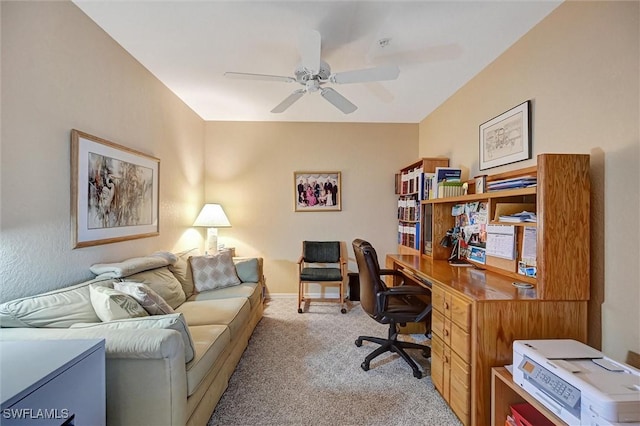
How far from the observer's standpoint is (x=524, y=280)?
179 cm

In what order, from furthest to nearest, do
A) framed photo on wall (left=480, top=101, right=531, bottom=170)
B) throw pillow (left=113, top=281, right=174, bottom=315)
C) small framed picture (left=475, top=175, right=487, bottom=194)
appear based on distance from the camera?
1. small framed picture (left=475, top=175, right=487, bottom=194)
2. framed photo on wall (left=480, top=101, right=531, bottom=170)
3. throw pillow (left=113, top=281, right=174, bottom=315)

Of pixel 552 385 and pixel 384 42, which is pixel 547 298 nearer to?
pixel 552 385

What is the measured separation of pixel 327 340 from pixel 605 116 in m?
2.53

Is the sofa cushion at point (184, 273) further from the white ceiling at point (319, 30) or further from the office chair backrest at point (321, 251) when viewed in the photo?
the white ceiling at point (319, 30)

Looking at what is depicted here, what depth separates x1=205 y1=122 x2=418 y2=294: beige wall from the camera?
3.87m

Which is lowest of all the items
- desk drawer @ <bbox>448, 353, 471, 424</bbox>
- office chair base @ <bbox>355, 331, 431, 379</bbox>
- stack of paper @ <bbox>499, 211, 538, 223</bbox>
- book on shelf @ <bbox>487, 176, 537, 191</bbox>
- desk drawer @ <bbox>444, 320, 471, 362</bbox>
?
office chair base @ <bbox>355, 331, 431, 379</bbox>

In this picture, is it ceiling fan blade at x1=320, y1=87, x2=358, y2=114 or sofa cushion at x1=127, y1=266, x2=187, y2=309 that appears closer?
sofa cushion at x1=127, y1=266, x2=187, y2=309

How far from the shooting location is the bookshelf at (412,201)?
9.91 ft

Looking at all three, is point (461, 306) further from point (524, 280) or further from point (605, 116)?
point (605, 116)

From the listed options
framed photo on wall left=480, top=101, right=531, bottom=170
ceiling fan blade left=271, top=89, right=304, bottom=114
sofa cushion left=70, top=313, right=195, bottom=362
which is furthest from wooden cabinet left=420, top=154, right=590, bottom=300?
sofa cushion left=70, top=313, right=195, bottom=362

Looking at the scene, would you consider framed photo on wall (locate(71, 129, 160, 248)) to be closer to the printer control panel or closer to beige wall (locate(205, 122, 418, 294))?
beige wall (locate(205, 122, 418, 294))

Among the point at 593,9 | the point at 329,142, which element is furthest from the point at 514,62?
the point at 329,142

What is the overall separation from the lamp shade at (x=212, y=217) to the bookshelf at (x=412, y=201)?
2336mm

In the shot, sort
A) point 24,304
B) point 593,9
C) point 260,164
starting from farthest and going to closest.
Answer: point 260,164 → point 593,9 → point 24,304
